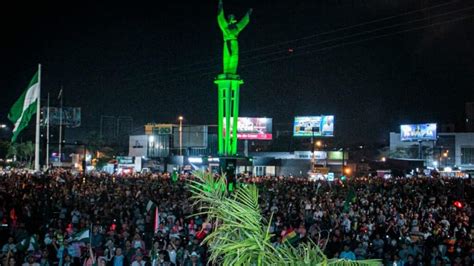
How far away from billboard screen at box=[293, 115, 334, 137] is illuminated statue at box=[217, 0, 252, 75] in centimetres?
2951

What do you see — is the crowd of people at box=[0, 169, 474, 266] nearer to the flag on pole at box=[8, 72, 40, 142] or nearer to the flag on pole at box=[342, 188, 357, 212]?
the flag on pole at box=[342, 188, 357, 212]

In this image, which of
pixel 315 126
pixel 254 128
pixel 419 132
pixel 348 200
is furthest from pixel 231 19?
pixel 419 132

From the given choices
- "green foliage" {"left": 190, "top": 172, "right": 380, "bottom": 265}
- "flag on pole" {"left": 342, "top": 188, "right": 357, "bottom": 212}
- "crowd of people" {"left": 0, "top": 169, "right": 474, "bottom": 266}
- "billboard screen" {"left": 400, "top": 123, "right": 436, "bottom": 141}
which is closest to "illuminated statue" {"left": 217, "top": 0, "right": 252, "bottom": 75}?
"crowd of people" {"left": 0, "top": 169, "right": 474, "bottom": 266}

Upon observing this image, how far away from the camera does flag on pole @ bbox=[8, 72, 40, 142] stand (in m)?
36.8

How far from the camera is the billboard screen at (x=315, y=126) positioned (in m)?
65.2

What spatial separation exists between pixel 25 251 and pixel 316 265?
12.9 m

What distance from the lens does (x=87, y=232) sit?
1468cm

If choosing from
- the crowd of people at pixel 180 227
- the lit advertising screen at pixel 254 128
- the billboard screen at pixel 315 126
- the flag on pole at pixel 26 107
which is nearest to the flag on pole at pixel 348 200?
the crowd of people at pixel 180 227

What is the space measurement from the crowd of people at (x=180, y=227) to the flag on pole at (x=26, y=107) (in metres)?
8.85

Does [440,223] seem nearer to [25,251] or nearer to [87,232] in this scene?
[87,232]

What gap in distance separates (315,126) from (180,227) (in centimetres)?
4994

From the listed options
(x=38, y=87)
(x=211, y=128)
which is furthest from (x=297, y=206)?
(x=211, y=128)

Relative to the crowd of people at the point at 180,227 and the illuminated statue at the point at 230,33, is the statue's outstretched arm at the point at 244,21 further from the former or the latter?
the crowd of people at the point at 180,227

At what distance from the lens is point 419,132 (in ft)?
234
